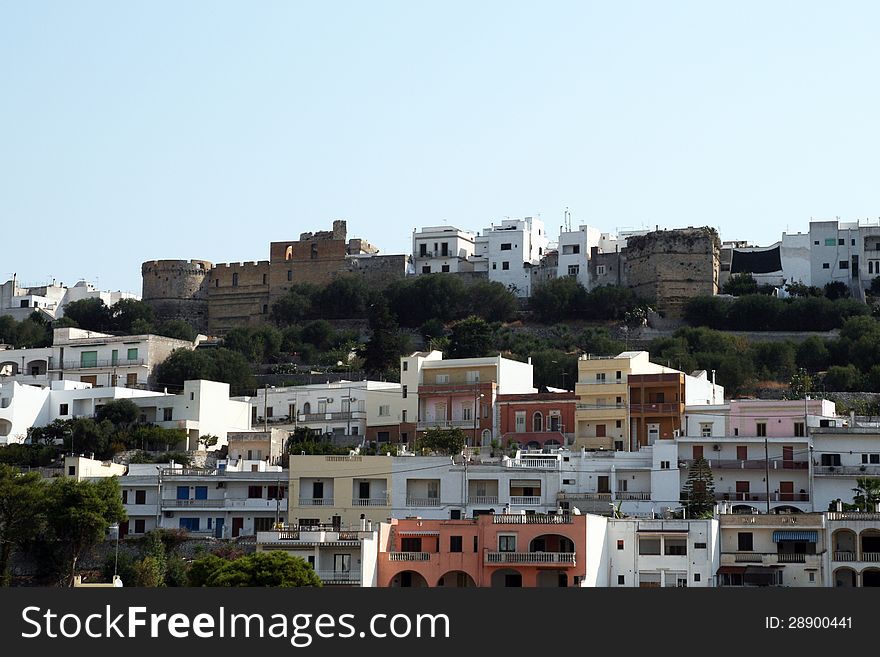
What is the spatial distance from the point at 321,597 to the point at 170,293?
8013cm

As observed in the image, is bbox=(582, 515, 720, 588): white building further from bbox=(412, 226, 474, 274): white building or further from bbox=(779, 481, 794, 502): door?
bbox=(412, 226, 474, 274): white building

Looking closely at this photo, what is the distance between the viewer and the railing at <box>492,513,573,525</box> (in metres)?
49.8

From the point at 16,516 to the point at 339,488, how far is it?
29.4 feet

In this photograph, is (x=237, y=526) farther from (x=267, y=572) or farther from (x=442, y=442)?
(x=267, y=572)

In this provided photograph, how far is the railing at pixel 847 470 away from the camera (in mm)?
56375

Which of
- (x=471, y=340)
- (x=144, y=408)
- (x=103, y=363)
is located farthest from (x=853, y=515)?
(x=103, y=363)

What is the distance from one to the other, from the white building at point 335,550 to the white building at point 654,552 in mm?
5475

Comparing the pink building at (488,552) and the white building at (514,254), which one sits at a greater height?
the white building at (514,254)

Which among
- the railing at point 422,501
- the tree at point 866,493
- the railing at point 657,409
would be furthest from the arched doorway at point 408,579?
the railing at point 657,409

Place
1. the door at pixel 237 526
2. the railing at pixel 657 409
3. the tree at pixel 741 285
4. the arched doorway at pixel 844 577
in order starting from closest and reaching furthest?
the arched doorway at pixel 844 577
the door at pixel 237 526
the railing at pixel 657 409
the tree at pixel 741 285

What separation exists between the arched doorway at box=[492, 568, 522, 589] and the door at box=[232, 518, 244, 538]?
37.3ft

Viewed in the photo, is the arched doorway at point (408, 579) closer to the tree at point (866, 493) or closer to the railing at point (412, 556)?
the railing at point (412, 556)

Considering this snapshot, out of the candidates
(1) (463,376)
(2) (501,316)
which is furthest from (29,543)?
(2) (501,316)

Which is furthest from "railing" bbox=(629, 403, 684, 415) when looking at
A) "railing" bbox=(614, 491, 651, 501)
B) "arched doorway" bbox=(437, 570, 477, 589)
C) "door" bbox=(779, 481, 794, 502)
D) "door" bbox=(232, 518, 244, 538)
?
"arched doorway" bbox=(437, 570, 477, 589)
